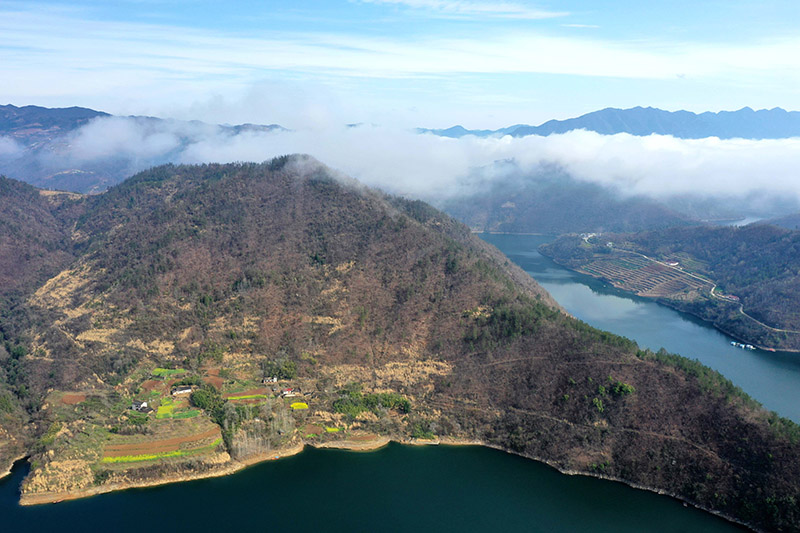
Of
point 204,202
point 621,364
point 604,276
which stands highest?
point 204,202

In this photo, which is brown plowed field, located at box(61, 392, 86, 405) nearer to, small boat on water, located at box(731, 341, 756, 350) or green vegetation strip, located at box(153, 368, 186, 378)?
green vegetation strip, located at box(153, 368, 186, 378)

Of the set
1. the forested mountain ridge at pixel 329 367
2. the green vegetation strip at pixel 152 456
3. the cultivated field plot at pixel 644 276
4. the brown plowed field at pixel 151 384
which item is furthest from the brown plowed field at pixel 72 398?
the cultivated field plot at pixel 644 276

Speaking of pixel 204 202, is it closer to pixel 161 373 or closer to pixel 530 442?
pixel 161 373

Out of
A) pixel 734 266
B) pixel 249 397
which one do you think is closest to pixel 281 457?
pixel 249 397

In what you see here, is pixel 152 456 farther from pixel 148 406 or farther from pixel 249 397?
pixel 249 397

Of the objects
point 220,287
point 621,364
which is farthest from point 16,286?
point 621,364

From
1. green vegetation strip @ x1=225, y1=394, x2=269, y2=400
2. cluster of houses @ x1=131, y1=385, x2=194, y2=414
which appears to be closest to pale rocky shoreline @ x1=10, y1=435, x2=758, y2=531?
green vegetation strip @ x1=225, y1=394, x2=269, y2=400

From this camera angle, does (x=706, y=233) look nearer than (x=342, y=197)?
No
